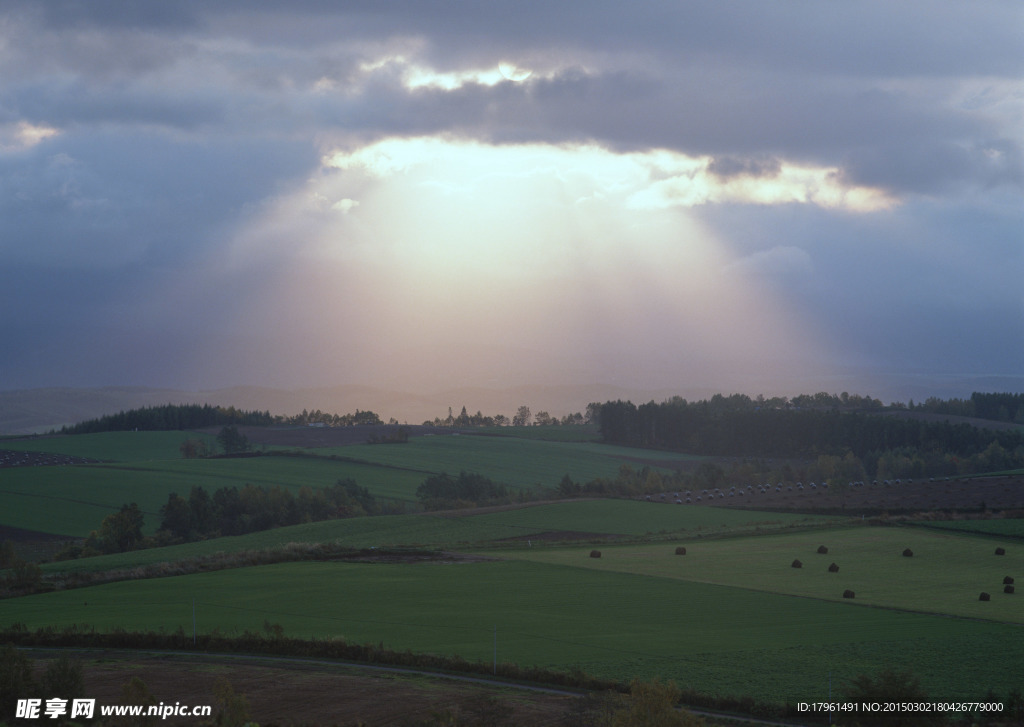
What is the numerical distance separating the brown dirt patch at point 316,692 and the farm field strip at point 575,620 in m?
3.71

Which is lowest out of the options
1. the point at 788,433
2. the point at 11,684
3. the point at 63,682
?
the point at 63,682

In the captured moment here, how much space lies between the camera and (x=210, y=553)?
6994cm

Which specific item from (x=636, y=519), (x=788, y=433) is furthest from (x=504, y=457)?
(x=636, y=519)

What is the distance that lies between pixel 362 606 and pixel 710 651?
699 inches

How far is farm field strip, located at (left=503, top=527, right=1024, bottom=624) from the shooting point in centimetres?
4616

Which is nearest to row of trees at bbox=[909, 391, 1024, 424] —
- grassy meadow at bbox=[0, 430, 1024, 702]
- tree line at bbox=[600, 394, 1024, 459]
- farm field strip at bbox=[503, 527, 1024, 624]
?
tree line at bbox=[600, 394, 1024, 459]

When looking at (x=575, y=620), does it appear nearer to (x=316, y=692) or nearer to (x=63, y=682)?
(x=316, y=692)

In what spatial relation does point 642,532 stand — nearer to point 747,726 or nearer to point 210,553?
point 210,553

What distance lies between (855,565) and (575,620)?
25254 millimetres

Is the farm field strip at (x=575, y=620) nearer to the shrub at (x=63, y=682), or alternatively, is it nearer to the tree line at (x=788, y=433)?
the shrub at (x=63, y=682)

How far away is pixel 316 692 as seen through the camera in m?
28.8

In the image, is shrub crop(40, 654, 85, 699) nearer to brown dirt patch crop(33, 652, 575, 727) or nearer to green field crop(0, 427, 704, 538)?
brown dirt patch crop(33, 652, 575, 727)

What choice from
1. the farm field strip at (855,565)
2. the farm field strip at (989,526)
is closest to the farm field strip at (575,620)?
the farm field strip at (855,565)

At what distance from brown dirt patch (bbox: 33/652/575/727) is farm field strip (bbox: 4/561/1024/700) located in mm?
3710
